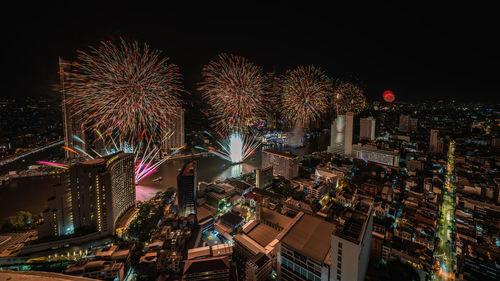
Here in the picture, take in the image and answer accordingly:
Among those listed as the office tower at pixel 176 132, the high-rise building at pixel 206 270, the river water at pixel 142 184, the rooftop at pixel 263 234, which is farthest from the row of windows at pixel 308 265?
the office tower at pixel 176 132

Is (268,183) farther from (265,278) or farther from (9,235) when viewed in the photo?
(9,235)

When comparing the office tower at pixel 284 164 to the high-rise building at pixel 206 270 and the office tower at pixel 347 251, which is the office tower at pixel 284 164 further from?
the office tower at pixel 347 251

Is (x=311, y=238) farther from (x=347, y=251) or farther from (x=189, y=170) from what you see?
(x=189, y=170)

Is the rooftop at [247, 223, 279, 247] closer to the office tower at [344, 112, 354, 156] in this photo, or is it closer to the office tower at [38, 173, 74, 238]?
the office tower at [38, 173, 74, 238]

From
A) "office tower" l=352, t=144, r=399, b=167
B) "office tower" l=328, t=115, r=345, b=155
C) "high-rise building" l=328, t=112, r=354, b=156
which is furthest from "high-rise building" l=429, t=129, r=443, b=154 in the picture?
"office tower" l=328, t=115, r=345, b=155

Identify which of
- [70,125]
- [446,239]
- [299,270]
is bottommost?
[446,239]

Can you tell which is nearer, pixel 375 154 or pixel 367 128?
pixel 375 154

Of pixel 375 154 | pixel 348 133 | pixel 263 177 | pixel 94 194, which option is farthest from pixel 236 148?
pixel 94 194
